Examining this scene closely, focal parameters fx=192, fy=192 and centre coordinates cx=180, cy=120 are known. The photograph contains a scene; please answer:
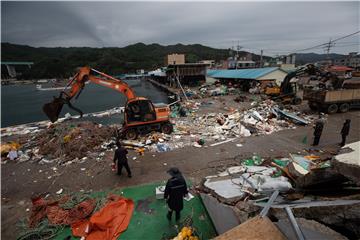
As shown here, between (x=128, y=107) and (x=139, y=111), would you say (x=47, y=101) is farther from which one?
(x=139, y=111)

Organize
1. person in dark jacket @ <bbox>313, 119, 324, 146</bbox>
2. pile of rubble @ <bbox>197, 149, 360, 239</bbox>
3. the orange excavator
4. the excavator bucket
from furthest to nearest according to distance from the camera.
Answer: the orange excavator
the excavator bucket
person in dark jacket @ <bbox>313, 119, 324, 146</bbox>
pile of rubble @ <bbox>197, 149, 360, 239</bbox>

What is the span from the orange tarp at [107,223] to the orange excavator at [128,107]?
16.6 ft

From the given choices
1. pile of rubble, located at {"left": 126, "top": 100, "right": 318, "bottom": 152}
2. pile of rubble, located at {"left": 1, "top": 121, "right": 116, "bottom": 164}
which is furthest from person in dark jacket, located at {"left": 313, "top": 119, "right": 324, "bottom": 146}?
pile of rubble, located at {"left": 1, "top": 121, "right": 116, "bottom": 164}

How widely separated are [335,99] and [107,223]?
15.4 metres

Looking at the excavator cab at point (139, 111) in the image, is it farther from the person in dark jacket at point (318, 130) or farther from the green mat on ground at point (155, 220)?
the person in dark jacket at point (318, 130)

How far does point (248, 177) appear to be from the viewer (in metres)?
5.39

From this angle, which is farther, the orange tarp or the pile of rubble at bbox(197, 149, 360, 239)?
the orange tarp

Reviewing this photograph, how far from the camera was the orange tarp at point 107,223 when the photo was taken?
166 inches

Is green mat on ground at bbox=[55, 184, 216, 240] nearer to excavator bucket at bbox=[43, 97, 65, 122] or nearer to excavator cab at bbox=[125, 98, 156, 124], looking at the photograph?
excavator cab at bbox=[125, 98, 156, 124]

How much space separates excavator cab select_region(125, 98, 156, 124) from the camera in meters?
9.30

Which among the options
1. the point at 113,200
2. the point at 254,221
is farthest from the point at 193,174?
the point at 254,221

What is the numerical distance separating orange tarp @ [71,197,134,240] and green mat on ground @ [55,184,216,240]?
0.14 metres

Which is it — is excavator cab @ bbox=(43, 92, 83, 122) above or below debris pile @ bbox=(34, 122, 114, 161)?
above

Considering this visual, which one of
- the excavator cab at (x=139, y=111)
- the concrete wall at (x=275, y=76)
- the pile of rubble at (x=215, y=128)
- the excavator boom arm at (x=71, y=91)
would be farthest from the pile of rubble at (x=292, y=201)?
the concrete wall at (x=275, y=76)
